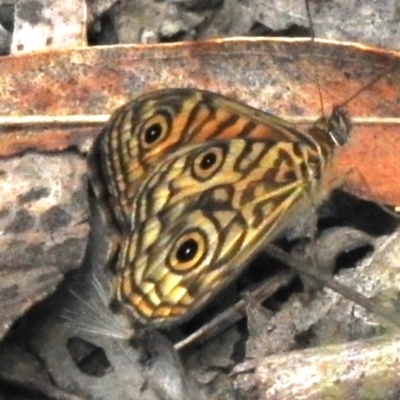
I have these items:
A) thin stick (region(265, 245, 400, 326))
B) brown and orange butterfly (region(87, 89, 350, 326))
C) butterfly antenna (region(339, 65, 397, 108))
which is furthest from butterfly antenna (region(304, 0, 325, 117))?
thin stick (region(265, 245, 400, 326))

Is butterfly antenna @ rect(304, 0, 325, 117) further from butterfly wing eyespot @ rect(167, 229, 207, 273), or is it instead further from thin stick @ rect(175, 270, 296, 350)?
butterfly wing eyespot @ rect(167, 229, 207, 273)

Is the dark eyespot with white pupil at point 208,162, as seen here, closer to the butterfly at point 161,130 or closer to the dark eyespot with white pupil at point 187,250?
the butterfly at point 161,130

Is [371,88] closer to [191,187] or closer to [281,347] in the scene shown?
[191,187]

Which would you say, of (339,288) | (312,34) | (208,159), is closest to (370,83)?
(312,34)

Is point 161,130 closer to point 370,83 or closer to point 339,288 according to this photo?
point 339,288

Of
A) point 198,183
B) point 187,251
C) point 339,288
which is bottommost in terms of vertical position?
point 339,288

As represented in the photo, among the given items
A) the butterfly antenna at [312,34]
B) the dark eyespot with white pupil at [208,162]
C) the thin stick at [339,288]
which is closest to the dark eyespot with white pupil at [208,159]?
the dark eyespot with white pupil at [208,162]

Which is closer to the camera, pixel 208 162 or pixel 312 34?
pixel 208 162
